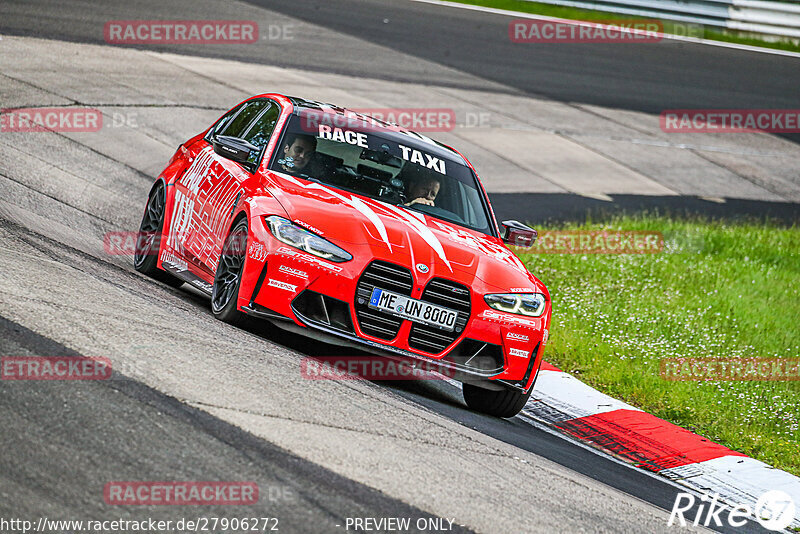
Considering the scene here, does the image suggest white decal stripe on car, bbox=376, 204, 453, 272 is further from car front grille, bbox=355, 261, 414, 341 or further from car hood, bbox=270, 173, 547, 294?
car front grille, bbox=355, 261, 414, 341

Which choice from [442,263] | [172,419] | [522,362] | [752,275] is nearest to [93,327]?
[172,419]

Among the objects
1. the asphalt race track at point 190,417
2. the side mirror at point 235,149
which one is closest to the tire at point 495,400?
the asphalt race track at point 190,417

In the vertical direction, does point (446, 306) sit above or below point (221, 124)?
below

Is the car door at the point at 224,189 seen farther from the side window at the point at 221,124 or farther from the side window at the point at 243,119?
the side window at the point at 221,124

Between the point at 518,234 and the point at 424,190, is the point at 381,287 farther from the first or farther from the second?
the point at 518,234

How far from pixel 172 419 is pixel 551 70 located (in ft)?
67.0

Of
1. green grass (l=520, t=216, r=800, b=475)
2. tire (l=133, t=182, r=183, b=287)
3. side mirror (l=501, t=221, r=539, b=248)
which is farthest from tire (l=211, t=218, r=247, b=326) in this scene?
green grass (l=520, t=216, r=800, b=475)

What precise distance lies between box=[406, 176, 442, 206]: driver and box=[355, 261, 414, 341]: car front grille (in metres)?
1.26

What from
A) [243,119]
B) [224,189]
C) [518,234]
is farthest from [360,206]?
[243,119]

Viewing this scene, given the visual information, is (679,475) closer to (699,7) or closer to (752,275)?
(752,275)

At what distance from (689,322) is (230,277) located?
209 inches

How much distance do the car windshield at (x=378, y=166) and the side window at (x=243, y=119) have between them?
0.69 meters

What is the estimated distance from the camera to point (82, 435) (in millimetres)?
4496

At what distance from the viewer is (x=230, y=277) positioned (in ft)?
23.8
